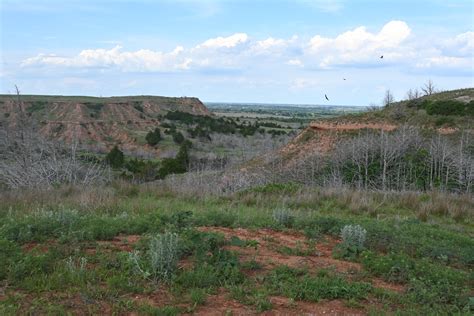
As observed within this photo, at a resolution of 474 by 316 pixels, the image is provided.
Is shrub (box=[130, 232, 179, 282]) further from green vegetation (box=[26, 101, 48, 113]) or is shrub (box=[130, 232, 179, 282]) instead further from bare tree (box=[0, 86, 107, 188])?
green vegetation (box=[26, 101, 48, 113])

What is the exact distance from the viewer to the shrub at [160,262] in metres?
4.55

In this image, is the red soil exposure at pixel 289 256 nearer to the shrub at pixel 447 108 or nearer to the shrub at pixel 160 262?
the shrub at pixel 160 262

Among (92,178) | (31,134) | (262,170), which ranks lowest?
(262,170)

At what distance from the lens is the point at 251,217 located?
24.5ft

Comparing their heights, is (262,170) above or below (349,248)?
below

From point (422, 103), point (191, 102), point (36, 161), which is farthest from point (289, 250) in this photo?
point (191, 102)

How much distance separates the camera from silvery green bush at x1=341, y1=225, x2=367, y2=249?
18.8ft

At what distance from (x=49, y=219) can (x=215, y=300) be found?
2.75 meters

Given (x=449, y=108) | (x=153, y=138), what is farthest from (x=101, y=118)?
(x=449, y=108)

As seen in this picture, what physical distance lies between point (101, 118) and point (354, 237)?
74.6 meters

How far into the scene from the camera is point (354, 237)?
582 centimetres

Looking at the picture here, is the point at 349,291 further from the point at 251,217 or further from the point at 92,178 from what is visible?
the point at 92,178

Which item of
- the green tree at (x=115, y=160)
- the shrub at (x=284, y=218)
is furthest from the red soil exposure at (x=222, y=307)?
the green tree at (x=115, y=160)

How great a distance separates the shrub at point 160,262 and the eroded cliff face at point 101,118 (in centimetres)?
5791
